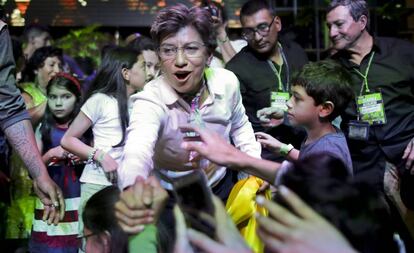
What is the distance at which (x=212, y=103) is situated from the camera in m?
3.18

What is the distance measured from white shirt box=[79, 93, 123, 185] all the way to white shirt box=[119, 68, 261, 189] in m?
1.23

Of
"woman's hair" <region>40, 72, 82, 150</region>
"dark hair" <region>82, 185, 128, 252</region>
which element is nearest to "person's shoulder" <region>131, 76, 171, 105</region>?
"dark hair" <region>82, 185, 128, 252</region>

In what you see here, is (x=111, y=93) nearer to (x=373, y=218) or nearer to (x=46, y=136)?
(x=46, y=136)

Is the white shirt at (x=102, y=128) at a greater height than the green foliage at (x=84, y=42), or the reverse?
the green foliage at (x=84, y=42)

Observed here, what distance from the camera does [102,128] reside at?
4574 millimetres

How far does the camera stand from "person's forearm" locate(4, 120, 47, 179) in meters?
3.25

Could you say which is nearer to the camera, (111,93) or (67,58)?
(111,93)

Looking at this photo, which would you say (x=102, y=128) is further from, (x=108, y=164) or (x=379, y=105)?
(x=379, y=105)

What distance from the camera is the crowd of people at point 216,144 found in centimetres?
160

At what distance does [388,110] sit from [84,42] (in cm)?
478

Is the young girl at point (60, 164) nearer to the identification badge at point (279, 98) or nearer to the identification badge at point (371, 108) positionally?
the identification badge at point (279, 98)

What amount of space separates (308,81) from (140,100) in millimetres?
969

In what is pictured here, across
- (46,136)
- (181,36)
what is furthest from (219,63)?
(181,36)

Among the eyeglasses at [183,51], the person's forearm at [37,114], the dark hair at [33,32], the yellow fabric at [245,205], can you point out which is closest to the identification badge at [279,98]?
the yellow fabric at [245,205]
